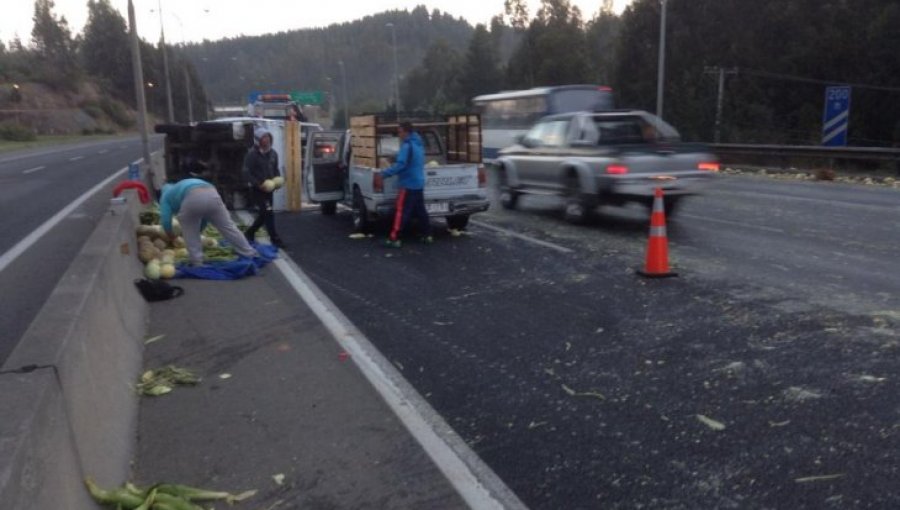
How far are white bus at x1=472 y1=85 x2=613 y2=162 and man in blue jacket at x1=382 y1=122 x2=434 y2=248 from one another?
43.6 ft

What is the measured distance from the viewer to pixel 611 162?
497 inches

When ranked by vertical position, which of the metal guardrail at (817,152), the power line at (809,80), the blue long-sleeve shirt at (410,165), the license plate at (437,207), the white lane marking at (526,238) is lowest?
the white lane marking at (526,238)

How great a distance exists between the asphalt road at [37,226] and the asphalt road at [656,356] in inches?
118

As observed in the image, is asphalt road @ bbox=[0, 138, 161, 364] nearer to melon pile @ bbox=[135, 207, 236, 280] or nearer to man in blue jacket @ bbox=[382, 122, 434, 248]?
melon pile @ bbox=[135, 207, 236, 280]

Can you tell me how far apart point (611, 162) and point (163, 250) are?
670 cm

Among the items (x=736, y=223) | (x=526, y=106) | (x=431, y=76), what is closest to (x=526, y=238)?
(x=736, y=223)

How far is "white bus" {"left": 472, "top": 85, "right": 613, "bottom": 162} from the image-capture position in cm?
2798

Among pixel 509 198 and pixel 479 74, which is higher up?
pixel 479 74

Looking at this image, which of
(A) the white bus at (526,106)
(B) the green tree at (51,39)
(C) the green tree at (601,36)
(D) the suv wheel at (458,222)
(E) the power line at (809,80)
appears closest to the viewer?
(D) the suv wheel at (458,222)

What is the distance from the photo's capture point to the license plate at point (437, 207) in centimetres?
1240

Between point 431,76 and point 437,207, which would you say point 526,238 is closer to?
point 437,207

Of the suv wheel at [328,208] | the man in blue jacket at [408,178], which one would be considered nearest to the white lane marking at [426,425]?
the man in blue jacket at [408,178]

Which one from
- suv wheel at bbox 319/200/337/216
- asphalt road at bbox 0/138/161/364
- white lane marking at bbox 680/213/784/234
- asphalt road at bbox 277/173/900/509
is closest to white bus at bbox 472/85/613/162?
suv wheel at bbox 319/200/337/216

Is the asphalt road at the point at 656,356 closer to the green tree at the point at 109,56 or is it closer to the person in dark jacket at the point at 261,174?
the person in dark jacket at the point at 261,174
